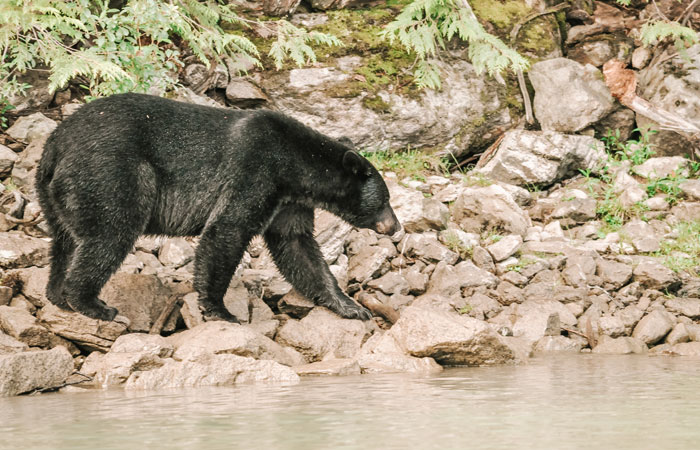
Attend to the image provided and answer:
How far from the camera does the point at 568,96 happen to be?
34.8ft

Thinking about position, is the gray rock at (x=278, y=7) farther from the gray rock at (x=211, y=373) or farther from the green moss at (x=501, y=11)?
the gray rock at (x=211, y=373)

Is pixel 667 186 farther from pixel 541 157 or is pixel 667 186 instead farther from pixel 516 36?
pixel 516 36

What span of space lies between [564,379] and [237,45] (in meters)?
5.85

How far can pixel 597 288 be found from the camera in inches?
304

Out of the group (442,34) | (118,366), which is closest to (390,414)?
(118,366)

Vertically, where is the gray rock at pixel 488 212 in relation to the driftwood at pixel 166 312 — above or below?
above

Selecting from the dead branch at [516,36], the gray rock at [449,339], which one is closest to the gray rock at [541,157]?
the dead branch at [516,36]

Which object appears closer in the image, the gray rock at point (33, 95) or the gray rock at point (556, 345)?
the gray rock at point (556, 345)

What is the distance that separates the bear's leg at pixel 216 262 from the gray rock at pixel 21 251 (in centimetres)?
141

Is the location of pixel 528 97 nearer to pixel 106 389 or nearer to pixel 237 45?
pixel 237 45

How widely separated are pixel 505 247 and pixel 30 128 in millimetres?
5057

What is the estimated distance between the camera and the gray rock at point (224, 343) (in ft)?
18.1

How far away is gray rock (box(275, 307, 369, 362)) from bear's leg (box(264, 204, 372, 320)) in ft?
1.12

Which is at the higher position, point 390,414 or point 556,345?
point 390,414
